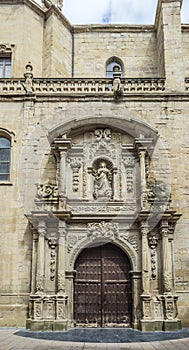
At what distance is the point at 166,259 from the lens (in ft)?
40.5

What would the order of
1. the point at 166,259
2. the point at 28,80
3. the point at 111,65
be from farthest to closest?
the point at 111,65 → the point at 28,80 → the point at 166,259

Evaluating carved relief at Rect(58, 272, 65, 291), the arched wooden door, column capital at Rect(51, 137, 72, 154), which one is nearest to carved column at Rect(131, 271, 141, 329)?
the arched wooden door

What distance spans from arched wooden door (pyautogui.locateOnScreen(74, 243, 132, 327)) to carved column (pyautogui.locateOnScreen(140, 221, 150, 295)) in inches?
29.0

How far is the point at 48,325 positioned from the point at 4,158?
5807mm

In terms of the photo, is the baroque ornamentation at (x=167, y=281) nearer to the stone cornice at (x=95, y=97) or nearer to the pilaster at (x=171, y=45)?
the stone cornice at (x=95, y=97)

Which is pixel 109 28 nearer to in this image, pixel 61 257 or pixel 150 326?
pixel 61 257

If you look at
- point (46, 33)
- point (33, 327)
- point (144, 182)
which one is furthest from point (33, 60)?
point (33, 327)

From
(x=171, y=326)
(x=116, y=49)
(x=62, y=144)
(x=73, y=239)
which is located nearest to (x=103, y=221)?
(x=73, y=239)

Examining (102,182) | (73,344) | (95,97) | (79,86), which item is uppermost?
(79,86)

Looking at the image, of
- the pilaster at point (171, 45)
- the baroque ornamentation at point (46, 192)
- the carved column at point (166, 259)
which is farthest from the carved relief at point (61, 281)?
the pilaster at point (171, 45)

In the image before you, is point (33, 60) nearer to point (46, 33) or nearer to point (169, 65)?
point (46, 33)

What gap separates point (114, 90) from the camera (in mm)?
14516

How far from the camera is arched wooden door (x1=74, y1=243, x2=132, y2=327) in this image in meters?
12.6

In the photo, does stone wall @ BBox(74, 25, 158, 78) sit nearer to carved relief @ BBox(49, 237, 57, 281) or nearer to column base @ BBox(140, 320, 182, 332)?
carved relief @ BBox(49, 237, 57, 281)
